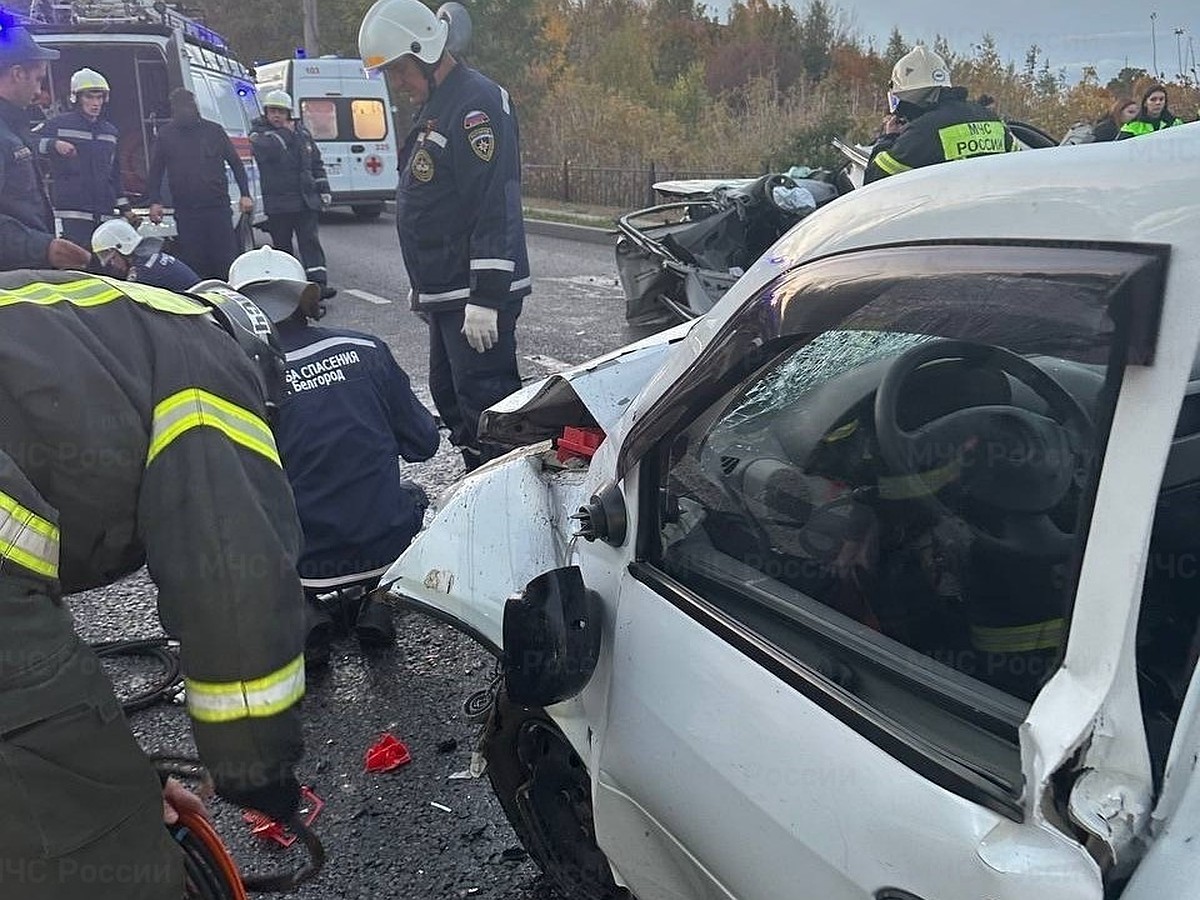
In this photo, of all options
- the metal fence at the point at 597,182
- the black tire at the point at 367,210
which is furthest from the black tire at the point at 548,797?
the black tire at the point at 367,210

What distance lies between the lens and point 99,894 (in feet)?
4.79

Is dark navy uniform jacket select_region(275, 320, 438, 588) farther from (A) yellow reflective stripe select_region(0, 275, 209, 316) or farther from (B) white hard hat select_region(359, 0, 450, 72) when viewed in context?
(A) yellow reflective stripe select_region(0, 275, 209, 316)

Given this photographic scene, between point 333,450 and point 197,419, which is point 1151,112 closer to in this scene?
point 333,450

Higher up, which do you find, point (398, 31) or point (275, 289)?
point (398, 31)

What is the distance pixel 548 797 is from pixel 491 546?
53cm

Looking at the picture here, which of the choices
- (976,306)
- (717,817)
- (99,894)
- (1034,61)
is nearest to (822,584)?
(717,817)

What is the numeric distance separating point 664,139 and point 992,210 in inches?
642

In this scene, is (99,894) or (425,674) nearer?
(99,894)

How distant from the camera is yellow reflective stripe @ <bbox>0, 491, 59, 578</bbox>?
1290 mm

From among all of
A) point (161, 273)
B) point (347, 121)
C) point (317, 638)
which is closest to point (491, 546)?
point (317, 638)

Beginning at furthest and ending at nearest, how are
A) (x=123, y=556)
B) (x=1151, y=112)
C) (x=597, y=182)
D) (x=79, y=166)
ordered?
(x=597, y=182), (x=1151, y=112), (x=79, y=166), (x=123, y=556)

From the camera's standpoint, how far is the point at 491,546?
2.09 m

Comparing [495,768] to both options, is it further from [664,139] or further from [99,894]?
[664,139]

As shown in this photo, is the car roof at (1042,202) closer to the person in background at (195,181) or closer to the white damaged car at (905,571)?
the white damaged car at (905,571)
